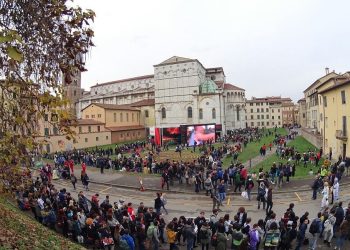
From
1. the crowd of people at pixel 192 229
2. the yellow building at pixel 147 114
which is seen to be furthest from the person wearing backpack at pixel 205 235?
the yellow building at pixel 147 114

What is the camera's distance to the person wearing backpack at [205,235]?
13.1 metres

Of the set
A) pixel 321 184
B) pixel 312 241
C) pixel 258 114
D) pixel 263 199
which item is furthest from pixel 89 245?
pixel 258 114

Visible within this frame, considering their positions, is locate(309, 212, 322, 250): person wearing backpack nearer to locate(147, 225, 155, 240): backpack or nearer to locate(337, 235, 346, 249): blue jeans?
locate(337, 235, 346, 249): blue jeans

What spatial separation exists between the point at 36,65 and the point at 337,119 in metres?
32.6

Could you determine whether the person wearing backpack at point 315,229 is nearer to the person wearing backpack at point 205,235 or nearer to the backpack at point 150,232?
the person wearing backpack at point 205,235

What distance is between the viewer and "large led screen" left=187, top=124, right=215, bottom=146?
162 feet

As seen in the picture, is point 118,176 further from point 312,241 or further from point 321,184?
point 312,241

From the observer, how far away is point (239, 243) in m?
12.1

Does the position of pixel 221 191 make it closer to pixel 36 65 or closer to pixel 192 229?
pixel 192 229

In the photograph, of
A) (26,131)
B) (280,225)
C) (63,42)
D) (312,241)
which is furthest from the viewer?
(312,241)

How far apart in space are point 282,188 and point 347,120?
1190 cm

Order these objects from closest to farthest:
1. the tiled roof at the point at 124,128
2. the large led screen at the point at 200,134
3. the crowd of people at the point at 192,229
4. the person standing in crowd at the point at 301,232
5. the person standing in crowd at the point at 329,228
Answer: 1. the crowd of people at the point at 192,229
2. the person standing in crowd at the point at 301,232
3. the person standing in crowd at the point at 329,228
4. the large led screen at the point at 200,134
5. the tiled roof at the point at 124,128

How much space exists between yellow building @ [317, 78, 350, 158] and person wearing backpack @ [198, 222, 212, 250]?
22352 millimetres

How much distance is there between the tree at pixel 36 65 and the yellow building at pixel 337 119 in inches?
1113
